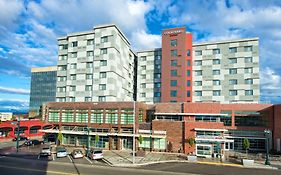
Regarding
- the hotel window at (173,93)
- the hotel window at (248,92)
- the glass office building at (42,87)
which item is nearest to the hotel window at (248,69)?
the hotel window at (248,92)

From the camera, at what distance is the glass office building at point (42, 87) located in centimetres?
14562

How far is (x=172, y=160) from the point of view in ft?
124

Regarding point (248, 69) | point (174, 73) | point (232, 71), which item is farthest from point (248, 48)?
point (174, 73)

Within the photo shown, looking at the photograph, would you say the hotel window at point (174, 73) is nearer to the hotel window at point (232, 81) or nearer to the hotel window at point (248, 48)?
the hotel window at point (232, 81)

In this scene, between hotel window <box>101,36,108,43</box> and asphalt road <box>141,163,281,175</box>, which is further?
hotel window <box>101,36,108,43</box>

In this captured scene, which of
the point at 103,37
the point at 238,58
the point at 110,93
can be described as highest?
the point at 103,37

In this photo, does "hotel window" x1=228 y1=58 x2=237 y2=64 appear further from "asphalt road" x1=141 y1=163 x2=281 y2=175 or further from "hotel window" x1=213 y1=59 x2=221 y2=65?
"asphalt road" x1=141 y1=163 x2=281 y2=175

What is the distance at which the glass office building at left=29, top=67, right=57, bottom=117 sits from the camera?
14562 cm

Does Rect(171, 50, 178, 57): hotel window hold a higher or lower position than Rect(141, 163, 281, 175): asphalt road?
higher

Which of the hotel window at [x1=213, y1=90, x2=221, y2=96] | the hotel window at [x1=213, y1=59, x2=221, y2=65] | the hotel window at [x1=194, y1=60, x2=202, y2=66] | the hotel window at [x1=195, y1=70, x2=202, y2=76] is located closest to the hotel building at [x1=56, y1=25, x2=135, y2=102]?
the hotel window at [x1=195, y1=70, x2=202, y2=76]

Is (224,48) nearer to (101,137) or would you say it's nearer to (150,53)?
(150,53)

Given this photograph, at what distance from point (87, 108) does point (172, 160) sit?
24498 mm

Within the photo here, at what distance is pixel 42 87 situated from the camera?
147625mm

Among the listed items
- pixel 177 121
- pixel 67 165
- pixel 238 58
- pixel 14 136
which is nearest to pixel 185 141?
pixel 177 121
